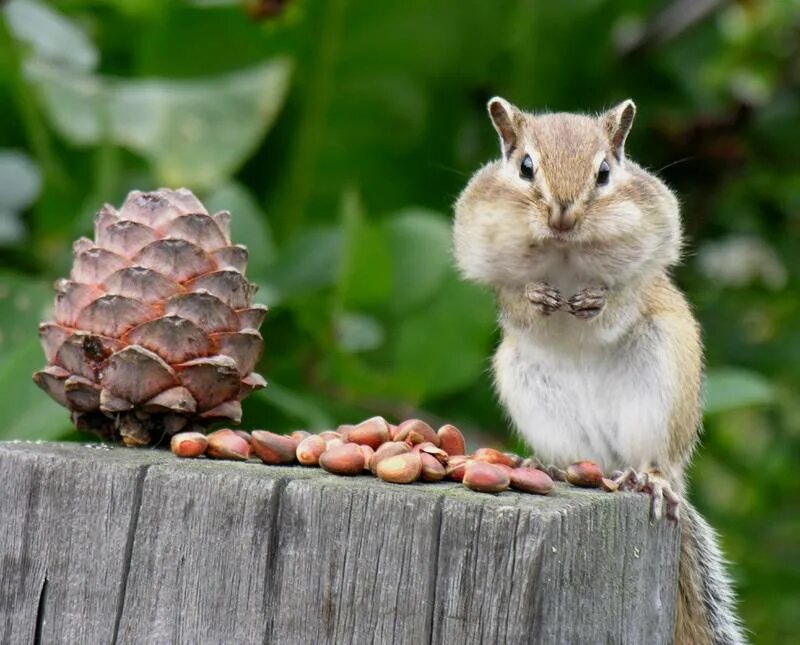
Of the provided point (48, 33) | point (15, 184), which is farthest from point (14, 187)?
point (48, 33)

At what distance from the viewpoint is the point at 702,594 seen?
5.39 feet

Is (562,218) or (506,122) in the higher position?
(506,122)

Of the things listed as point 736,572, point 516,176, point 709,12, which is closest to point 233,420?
point 516,176

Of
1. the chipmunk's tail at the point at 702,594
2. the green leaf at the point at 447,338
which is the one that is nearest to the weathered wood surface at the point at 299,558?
the chipmunk's tail at the point at 702,594

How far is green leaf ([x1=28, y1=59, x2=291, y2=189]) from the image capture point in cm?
261

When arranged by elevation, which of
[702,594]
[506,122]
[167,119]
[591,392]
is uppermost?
[167,119]

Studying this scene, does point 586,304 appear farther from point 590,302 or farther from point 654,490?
point 654,490

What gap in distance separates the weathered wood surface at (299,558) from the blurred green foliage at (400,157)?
4.01ft

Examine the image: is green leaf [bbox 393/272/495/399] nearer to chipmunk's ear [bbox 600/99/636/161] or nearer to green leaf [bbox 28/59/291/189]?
green leaf [bbox 28/59/291/189]

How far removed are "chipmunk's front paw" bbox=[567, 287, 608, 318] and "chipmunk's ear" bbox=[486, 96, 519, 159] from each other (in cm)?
27

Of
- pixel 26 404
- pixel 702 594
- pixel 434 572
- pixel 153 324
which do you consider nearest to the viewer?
pixel 434 572

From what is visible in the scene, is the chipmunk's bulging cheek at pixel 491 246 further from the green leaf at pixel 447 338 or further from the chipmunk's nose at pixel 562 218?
the green leaf at pixel 447 338

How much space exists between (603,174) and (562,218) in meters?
0.13

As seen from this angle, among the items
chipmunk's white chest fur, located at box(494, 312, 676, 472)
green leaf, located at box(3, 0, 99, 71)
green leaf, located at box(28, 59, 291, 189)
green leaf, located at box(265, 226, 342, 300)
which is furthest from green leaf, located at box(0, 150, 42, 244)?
chipmunk's white chest fur, located at box(494, 312, 676, 472)
